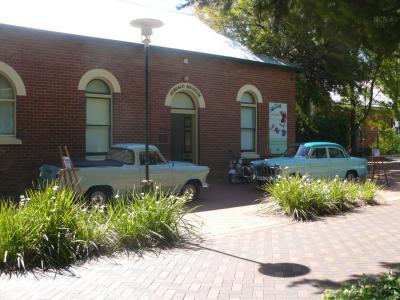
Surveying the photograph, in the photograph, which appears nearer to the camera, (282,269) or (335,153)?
(282,269)

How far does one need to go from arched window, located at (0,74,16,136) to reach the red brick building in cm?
2

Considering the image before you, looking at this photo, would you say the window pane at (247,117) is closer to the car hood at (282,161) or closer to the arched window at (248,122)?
the arched window at (248,122)

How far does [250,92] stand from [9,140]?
9201mm

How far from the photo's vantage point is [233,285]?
5.92 m

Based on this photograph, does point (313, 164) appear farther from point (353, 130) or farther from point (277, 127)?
point (353, 130)

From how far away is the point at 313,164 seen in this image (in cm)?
1512

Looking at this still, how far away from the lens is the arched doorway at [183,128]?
1691cm

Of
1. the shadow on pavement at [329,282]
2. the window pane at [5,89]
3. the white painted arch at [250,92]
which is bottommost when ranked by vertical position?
the shadow on pavement at [329,282]

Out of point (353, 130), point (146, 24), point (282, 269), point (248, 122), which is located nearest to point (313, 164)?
point (248, 122)

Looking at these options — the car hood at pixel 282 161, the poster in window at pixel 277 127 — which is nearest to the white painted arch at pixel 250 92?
the poster in window at pixel 277 127

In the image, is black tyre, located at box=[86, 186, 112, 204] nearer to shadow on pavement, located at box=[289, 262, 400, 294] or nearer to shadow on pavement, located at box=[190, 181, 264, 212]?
shadow on pavement, located at box=[190, 181, 264, 212]

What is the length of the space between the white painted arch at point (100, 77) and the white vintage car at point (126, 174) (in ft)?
8.30

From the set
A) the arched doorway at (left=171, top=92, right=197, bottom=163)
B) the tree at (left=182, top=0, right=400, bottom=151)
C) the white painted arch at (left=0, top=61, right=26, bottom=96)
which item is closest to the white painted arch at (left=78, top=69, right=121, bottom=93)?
the white painted arch at (left=0, top=61, right=26, bottom=96)

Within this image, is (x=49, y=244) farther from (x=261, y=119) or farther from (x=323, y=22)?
(x=261, y=119)
